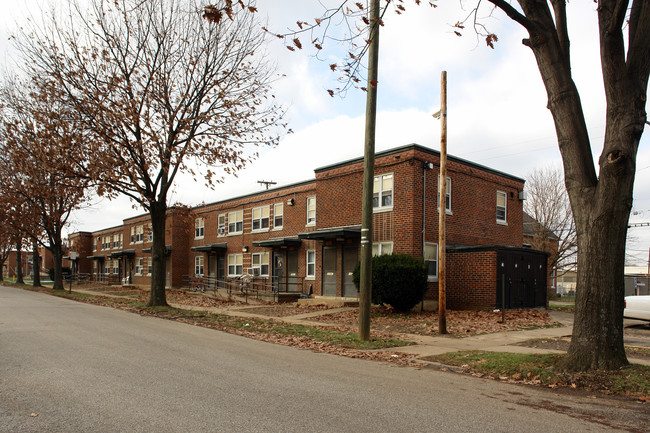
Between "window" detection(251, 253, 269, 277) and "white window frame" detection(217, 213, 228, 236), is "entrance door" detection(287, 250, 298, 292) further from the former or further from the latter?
"white window frame" detection(217, 213, 228, 236)

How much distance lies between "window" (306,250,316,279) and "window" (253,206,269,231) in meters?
5.31

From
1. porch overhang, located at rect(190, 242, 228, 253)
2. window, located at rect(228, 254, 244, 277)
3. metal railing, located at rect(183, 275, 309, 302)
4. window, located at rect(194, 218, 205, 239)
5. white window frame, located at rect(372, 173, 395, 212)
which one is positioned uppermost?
white window frame, located at rect(372, 173, 395, 212)

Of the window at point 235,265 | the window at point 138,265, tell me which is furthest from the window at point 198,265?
the window at point 138,265

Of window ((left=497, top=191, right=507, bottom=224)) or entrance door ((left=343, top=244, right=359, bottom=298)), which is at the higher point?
window ((left=497, top=191, right=507, bottom=224))

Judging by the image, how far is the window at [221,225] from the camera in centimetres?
3644

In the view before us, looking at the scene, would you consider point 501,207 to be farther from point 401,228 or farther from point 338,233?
point 338,233

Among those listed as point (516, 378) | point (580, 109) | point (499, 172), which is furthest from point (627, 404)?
point (499, 172)

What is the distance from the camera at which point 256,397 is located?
6.33 meters

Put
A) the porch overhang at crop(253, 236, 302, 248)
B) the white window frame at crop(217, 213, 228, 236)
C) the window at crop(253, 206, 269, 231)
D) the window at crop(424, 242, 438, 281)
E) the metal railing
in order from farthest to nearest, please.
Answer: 1. the white window frame at crop(217, 213, 228, 236)
2. the window at crop(253, 206, 269, 231)
3. the porch overhang at crop(253, 236, 302, 248)
4. the metal railing
5. the window at crop(424, 242, 438, 281)

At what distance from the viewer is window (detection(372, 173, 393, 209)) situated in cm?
2130

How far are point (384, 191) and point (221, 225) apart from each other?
722 inches

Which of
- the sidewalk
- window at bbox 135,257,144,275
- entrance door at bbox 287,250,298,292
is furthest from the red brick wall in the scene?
window at bbox 135,257,144,275

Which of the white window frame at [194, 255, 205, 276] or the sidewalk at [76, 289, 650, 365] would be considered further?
the white window frame at [194, 255, 205, 276]

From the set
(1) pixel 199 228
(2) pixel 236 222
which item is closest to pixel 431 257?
(2) pixel 236 222
